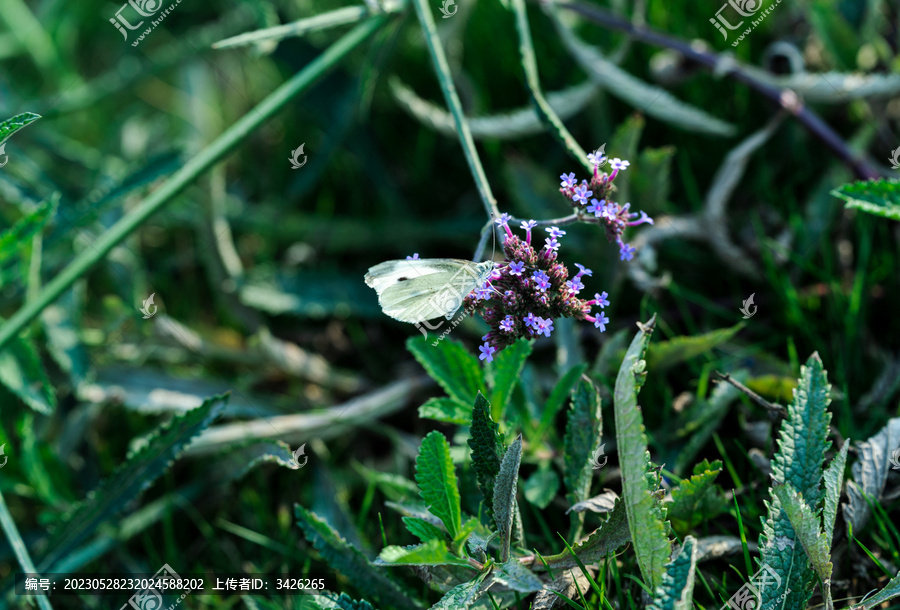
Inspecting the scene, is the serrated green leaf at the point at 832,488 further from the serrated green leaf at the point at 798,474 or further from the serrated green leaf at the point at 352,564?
the serrated green leaf at the point at 352,564

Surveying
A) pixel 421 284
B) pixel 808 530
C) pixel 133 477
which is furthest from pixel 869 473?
pixel 133 477

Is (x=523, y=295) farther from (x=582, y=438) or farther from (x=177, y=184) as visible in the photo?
(x=177, y=184)

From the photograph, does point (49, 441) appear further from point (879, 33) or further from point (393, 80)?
point (879, 33)

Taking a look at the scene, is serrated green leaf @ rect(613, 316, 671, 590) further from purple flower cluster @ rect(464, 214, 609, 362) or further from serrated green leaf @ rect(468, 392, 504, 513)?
serrated green leaf @ rect(468, 392, 504, 513)

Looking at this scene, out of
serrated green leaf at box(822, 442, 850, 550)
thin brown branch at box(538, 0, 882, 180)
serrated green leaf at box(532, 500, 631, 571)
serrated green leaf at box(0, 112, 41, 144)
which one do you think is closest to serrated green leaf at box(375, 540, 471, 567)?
serrated green leaf at box(532, 500, 631, 571)

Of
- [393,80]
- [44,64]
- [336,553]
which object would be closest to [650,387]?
[336,553]
